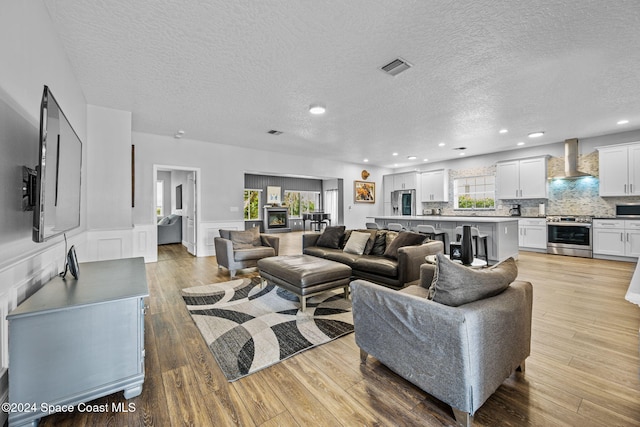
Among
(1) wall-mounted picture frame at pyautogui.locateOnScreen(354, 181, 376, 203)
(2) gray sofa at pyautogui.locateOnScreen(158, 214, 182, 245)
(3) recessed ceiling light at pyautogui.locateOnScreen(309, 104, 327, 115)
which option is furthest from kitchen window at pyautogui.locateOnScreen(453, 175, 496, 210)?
(2) gray sofa at pyautogui.locateOnScreen(158, 214, 182, 245)

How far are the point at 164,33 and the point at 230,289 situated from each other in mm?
3013

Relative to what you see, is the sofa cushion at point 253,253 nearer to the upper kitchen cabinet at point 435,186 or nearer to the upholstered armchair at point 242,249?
the upholstered armchair at point 242,249

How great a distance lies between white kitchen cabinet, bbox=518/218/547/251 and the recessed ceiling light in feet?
19.7

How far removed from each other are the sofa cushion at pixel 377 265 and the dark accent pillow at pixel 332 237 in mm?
796

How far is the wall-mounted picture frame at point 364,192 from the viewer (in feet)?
31.3

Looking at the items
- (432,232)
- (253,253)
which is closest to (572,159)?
(432,232)

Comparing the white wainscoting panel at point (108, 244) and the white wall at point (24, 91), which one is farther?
the white wainscoting panel at point (108, 244)

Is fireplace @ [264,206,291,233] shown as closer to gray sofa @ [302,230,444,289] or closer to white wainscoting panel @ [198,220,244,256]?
white wainscoting panel @ [198,220,244,256]

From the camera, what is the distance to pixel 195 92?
3629 mm

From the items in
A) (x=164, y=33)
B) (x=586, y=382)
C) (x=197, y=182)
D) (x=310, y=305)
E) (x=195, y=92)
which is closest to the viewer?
(x=586, y=382)

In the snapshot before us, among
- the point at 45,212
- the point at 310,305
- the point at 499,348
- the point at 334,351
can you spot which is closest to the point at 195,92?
the point at 45,212

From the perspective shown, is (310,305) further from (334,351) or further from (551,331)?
(551,331)

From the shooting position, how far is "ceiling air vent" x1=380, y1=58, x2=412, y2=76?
285cm

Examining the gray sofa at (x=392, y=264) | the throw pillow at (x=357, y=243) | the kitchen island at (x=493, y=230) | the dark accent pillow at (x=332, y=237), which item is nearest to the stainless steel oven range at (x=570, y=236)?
the kitchen island at (x=493, y=230)
